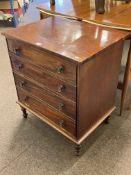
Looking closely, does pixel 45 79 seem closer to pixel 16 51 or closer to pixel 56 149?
pixel 16 51

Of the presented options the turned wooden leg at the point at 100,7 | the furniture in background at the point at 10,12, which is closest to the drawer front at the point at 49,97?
the turned wooden leg at the point at 100,7

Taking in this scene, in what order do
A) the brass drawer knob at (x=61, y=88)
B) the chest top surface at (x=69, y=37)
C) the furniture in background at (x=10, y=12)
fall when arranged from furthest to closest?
1. the furniture in background at (x=10, y=12)
2. the brass drawer knob at (x=61, y=88)
3. the chest top surface at (x=69, y=37)

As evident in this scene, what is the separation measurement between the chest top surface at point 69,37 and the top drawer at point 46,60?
4cm

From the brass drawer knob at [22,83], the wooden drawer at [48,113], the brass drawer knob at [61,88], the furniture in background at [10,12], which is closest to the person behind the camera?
the brass drawer knob at [61,88]

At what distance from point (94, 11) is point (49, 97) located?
2.52 feet

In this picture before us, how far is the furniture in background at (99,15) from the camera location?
1309 mm

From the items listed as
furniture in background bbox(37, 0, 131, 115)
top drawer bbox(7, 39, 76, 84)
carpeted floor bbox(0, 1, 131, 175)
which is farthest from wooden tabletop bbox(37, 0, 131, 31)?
carpeted floor bbox(0, 1, 131, 175)

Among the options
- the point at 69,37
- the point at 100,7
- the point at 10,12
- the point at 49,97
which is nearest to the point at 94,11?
the point at 100,7

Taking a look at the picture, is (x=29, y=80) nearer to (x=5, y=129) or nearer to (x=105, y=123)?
(x=5, y=129)

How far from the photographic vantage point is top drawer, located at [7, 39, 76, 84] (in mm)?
1033

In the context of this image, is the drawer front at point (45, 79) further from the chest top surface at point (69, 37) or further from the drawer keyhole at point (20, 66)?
the chest top surface at point (69, 37)

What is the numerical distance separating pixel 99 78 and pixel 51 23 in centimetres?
52

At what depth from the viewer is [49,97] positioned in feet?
4.20

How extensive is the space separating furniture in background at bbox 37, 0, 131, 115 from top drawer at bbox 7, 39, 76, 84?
464 millimetres
